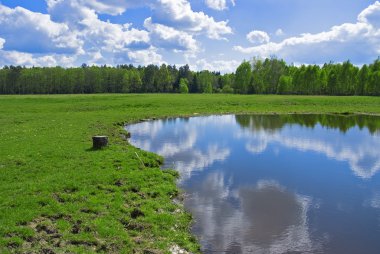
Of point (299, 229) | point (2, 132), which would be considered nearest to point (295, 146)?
point (299, 229)

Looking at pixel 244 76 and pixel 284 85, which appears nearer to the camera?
pixel 284 85

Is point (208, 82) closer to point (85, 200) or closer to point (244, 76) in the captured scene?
point (244, 76)

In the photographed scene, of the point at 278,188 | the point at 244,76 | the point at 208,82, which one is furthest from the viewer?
the point at 208,82

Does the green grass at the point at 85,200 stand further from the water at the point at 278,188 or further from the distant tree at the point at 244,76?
the distant tree at the point at 244,76

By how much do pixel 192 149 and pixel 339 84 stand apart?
382 feet

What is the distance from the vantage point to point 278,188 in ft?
65.2

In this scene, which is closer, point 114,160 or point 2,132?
point 114,160

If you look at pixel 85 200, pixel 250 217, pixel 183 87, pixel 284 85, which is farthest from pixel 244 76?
pixel 85 200

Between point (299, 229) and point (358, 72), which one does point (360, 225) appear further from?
point (358, 72)

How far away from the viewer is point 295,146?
3331 cm

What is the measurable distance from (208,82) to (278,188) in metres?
182

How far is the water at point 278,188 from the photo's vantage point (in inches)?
525

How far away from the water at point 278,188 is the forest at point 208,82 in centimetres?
9933

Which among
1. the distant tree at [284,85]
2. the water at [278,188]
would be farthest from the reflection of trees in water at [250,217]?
the distant tree at [284,85]
